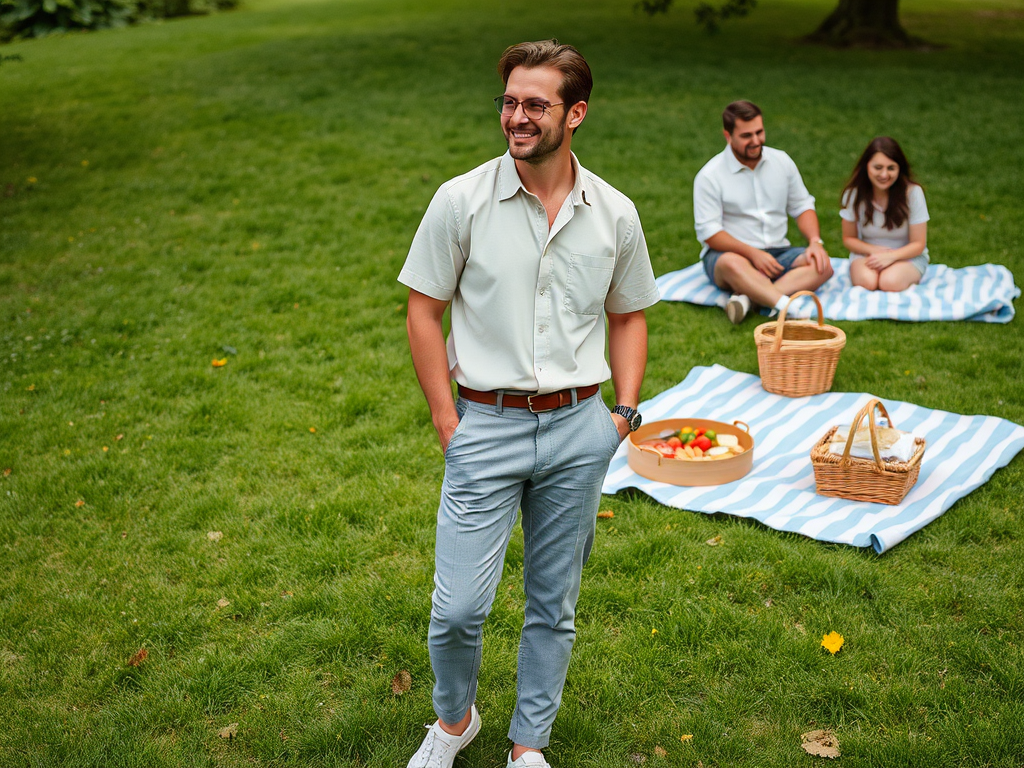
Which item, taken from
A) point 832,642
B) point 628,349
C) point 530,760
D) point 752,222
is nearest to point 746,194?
point 752,222

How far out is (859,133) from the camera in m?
11.6

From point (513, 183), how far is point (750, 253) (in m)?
4.94

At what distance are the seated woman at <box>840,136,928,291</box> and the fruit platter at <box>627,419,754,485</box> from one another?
2.77m

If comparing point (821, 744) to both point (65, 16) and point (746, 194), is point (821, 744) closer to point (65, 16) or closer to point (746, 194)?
point (746, 194)

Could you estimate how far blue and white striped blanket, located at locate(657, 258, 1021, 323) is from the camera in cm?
664

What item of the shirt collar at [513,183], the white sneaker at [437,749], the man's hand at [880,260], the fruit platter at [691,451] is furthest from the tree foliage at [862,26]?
the white sneaker at [437,749]

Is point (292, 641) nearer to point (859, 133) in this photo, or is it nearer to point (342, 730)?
point (342, 730)

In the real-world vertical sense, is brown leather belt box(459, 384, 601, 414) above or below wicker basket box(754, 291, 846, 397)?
above

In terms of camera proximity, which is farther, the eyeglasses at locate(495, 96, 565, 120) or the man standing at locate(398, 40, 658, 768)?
the man standing at locate(398, 40, 658, 768)

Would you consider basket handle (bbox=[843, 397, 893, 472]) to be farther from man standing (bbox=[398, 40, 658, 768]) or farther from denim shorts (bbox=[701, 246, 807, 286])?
denim shorts (bbox=[701, 246, 807, 286])

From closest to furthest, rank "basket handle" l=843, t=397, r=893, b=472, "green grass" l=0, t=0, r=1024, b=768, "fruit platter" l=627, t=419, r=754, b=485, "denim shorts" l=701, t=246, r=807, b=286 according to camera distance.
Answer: "green grass" l=0, t=0, r=1024, b=768, "basket handle" l=843, t=397, r=893, b=472, "fruit platter" l=627, t=419, r=754, b=485, "denim shorts" l=701, t=246, r=807, b=286

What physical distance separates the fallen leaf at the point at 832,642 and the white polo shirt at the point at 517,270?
1.66 meters

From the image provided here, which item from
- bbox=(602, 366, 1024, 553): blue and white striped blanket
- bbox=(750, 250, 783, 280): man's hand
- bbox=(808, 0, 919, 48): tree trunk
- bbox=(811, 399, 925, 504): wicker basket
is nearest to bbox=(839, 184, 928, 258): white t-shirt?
bbox=(750, 250, 783, 280): man's hand

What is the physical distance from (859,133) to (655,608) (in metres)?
9.66
